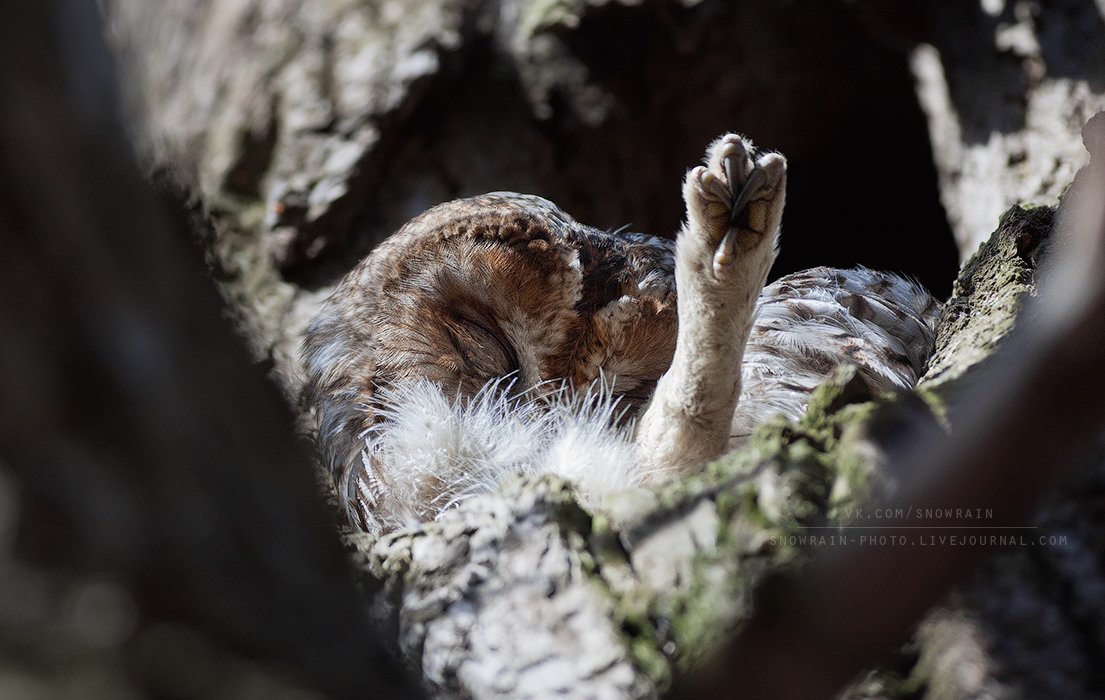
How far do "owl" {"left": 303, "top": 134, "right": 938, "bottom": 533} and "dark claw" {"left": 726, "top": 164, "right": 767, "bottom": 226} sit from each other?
0.11m

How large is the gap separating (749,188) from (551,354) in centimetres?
77

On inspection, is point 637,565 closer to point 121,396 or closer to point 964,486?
point 964,486

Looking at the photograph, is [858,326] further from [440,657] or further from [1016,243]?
[440,657]

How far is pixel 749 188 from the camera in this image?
1883 millimetres

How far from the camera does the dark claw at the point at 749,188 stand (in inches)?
73.7

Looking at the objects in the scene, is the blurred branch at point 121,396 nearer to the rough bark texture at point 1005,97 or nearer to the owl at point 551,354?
the owl at point 551,354

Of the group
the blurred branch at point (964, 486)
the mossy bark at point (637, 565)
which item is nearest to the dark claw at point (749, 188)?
the mossy bark at point (637, 565)

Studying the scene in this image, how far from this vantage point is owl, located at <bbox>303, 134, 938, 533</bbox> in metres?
2.09

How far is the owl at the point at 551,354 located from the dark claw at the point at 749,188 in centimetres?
11

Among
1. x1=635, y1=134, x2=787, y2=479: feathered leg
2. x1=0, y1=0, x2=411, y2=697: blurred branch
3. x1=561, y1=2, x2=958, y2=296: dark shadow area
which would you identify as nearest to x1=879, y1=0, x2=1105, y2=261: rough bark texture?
x1=561, y1=2, x2=958, y2=296: dark shadow area

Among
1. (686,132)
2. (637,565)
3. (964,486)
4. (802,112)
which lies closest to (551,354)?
(637,565)

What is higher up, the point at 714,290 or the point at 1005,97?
the point at 1005,97

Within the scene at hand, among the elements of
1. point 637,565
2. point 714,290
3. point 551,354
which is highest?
point 714,290

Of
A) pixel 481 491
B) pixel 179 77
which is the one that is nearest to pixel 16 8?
pixel 481 491
